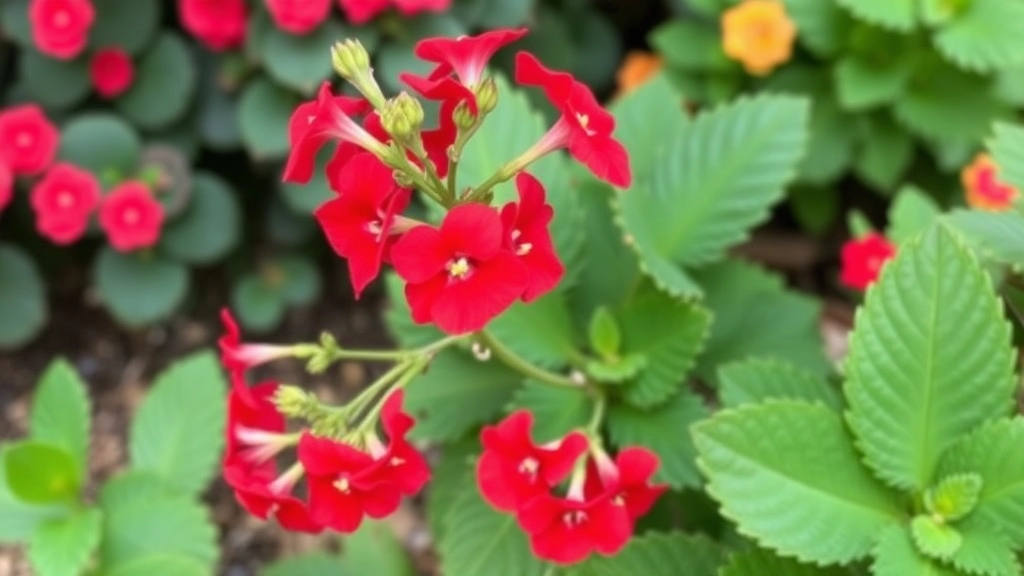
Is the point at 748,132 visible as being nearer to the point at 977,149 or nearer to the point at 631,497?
the point at 631,497

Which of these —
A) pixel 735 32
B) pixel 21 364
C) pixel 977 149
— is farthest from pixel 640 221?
pixel 21 364

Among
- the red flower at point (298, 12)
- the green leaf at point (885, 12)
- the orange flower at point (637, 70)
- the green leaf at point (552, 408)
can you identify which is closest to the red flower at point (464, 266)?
the green leaf at point (552, 408)

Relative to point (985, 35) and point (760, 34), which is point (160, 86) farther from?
point (985, 35)

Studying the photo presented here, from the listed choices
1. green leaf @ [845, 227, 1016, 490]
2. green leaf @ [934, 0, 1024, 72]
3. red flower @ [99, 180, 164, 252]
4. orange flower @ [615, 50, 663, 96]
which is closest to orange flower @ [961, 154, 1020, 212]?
green leaf @ [934, 0, 1024, 72]

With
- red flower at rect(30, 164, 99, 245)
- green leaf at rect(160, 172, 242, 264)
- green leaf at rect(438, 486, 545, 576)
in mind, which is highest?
green leaf at rect(438, 486, 545, 576)

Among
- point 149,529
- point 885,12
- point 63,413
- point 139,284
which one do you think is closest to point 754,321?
point 885,12

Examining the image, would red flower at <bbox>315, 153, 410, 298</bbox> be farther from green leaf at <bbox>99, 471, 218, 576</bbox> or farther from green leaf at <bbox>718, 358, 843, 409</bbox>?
green leaf at <bbox>99, 471, 218, 576</bbox>

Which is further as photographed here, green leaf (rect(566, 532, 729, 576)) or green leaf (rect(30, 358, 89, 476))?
green leaf (rect(30, 358, 89, 476))
